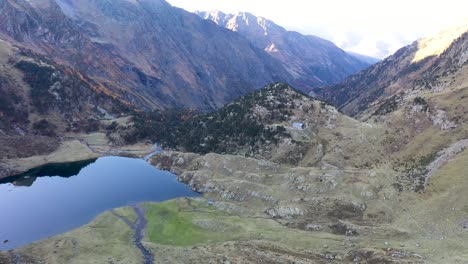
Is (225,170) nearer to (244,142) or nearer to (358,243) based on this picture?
(244,142)

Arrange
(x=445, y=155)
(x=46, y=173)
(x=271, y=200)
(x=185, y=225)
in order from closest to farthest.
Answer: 1. (x=185, y=225)
2. (x=271, y=200)
3. (x=445, y=155)
4. (x=46, y=173)

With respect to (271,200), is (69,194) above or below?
below

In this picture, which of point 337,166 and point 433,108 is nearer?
point 337,166

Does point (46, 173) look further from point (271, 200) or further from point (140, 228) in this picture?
point (271, 200)

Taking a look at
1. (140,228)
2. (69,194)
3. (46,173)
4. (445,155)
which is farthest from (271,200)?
(46,173)

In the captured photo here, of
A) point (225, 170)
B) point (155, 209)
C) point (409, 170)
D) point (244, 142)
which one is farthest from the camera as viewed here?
point (244, 142)

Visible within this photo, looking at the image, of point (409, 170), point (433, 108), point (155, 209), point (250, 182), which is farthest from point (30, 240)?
point (433, 108)

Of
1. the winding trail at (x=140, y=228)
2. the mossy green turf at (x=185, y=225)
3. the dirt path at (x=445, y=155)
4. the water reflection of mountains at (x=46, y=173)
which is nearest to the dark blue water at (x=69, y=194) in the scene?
the water reflection of mountains at (x=46, y=173)

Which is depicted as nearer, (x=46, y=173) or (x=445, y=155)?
(x=445, y=155)
